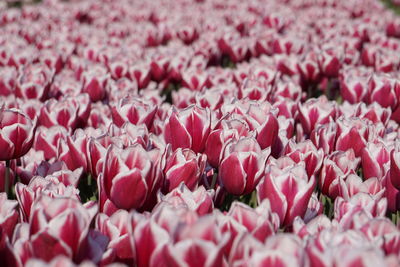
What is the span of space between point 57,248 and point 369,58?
4.11m

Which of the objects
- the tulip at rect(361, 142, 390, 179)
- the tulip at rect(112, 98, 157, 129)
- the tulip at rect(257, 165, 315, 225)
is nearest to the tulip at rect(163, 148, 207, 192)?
the tulip at rect(257, 165, 315, 225)

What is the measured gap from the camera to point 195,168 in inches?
79.7

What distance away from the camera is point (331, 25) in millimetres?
7238

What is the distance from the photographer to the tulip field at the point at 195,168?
1.45m

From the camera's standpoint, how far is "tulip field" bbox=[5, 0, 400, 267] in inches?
57.1

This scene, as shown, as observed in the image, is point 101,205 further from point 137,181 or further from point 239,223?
point 239,223

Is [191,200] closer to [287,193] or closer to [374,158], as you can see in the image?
[287,193]

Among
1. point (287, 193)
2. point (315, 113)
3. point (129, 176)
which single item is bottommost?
point (315, 113)

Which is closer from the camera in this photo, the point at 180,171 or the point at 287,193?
the point at 287,193

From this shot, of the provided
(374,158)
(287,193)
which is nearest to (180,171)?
(287,193)

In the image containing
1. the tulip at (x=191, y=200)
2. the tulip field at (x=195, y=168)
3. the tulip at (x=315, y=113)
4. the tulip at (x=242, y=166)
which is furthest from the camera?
the tulip at (x=315, y=113)

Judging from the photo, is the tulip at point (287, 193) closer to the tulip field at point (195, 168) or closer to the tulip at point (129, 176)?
the tulip field at point (195, 168)

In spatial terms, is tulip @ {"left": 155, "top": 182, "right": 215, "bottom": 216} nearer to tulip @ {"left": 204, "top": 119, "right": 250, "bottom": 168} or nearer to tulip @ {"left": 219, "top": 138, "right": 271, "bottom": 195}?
tulip @ {"left": 219, "top": 138, "right": 271, "bottom": 195}

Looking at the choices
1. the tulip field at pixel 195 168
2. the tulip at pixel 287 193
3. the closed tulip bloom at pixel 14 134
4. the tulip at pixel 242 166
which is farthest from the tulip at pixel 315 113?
the closed tulip bloom at pixel 14 134
